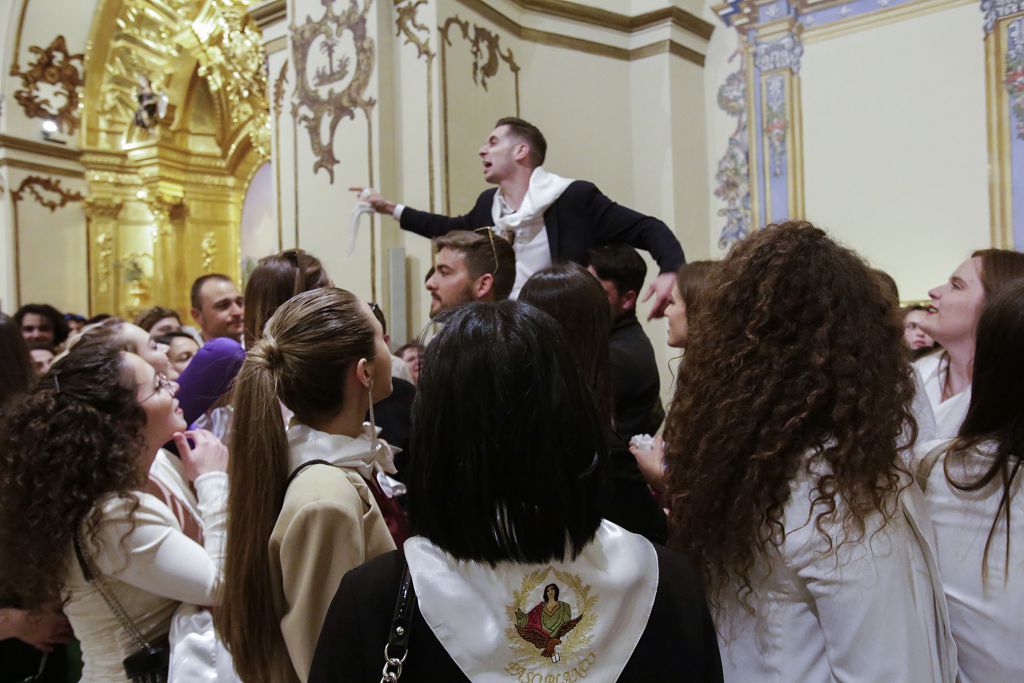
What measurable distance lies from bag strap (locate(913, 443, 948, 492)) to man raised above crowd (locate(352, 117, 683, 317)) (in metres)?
1.92

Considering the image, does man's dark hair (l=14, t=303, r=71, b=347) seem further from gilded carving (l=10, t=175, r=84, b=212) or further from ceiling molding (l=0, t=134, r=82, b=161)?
ceiling molding (l=0, t=134, r=82, b=161)

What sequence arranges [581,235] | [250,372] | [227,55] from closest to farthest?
1. [250,372]
2. [581,235]
3. [227,55]

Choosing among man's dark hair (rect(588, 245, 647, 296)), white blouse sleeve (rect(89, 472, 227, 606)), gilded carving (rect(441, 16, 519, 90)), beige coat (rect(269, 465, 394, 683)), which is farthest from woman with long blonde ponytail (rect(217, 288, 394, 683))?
gilded carving (rect(441, 16, 519, 90))

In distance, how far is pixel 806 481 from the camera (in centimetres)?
133

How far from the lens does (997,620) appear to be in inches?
56.1

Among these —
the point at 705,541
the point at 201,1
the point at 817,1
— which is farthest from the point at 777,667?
the point at 201,1

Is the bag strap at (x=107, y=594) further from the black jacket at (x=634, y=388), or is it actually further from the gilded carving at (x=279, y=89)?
the gilded carving at (x=279, y=89)

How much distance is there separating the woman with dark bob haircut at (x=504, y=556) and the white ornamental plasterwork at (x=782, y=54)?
5.48 metres

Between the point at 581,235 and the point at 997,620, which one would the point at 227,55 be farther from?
the point at 997,620

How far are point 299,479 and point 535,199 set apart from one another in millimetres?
2353

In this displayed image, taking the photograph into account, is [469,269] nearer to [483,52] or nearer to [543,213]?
[543,213]

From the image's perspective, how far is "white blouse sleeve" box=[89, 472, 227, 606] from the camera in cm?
174

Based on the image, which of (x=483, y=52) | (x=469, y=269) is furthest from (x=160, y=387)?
(x=483, y=52)

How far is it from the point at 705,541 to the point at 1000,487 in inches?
20.8
